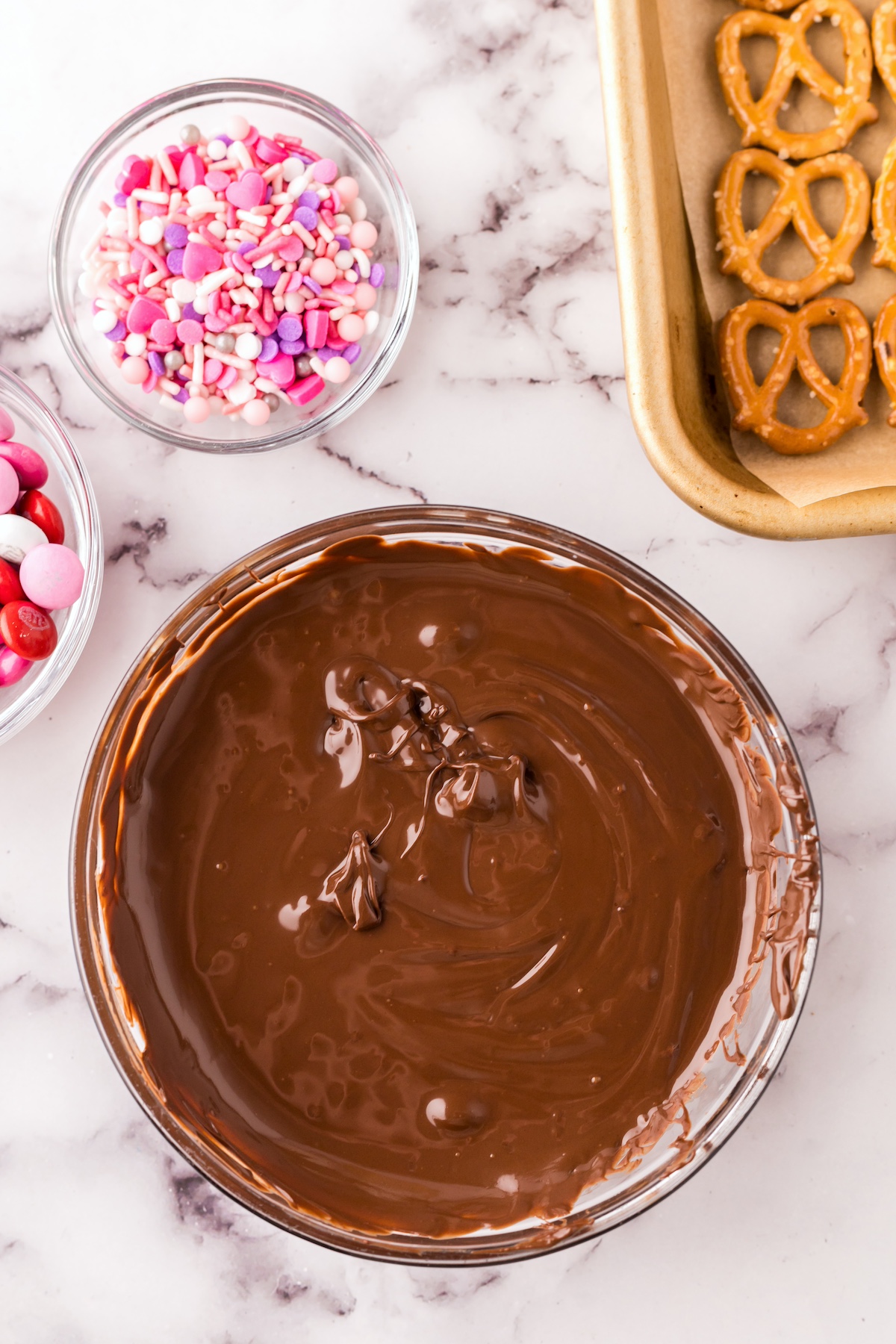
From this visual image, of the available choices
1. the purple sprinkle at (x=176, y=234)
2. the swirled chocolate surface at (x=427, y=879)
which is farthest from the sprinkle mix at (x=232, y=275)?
the swirled chocolate surface at (x=427, y=879)

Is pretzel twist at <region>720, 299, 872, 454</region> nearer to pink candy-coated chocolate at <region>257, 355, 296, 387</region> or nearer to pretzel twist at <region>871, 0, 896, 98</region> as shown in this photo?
pretzel twist at <region>871, 0, 896, 98</region>

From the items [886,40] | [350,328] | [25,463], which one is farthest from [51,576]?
[886,40]

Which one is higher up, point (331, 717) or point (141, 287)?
point (141, 287)

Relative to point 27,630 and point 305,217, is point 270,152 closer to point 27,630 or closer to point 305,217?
point 305,217

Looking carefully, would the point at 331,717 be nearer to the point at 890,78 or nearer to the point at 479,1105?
the point at 479,1105

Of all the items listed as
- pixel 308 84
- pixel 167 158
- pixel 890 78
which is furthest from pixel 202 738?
pixel 890 78

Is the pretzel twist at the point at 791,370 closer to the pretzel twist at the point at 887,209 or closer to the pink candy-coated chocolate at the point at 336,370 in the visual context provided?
the pretzel twist at the point at 887,209
